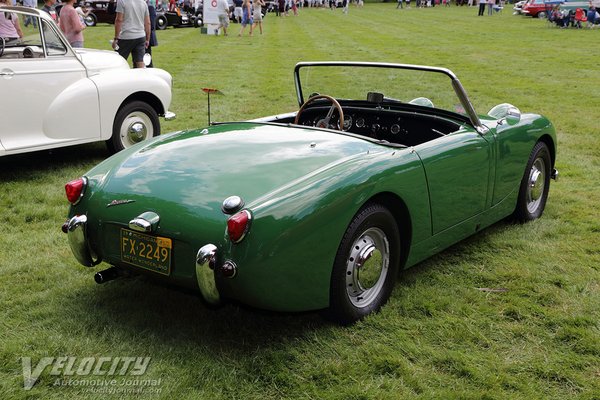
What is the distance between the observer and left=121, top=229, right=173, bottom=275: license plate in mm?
3023

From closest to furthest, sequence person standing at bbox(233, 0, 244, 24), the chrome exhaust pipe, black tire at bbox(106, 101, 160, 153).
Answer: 1. the chrome exhaust pipe
2. black tire at bbox(106, 101, 160, 153)
3. person standing at bbox(233, 0, 244, 24)

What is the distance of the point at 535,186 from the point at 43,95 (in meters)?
4.35

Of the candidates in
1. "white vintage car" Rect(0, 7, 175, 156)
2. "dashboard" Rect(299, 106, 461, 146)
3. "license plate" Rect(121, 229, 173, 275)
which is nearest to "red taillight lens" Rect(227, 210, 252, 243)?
"license plate" Rect(121, 229, 173, 275)

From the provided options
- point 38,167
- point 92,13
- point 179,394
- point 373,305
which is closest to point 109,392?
point 179,394

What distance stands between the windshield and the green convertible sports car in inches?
0.5

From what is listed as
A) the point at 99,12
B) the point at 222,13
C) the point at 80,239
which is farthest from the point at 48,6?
the point at 99,12

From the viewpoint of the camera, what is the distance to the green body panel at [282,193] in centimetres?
288

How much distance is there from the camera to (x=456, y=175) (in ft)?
12.7

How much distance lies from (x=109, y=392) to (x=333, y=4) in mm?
55531

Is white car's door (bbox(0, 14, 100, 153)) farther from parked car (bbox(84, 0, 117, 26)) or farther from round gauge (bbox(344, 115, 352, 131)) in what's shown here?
parked car (bbox(84, 0, 117, 26))

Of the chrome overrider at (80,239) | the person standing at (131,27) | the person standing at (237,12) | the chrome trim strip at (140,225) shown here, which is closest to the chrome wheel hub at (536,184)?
the chrome trim strip at (140,225)

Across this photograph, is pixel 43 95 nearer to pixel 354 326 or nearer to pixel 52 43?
pixel 52 43

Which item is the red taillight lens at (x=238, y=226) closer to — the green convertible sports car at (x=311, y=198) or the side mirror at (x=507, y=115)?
the green convertible sports car at (x=311, y=198)

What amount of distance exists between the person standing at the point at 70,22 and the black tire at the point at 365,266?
6.83 meters
